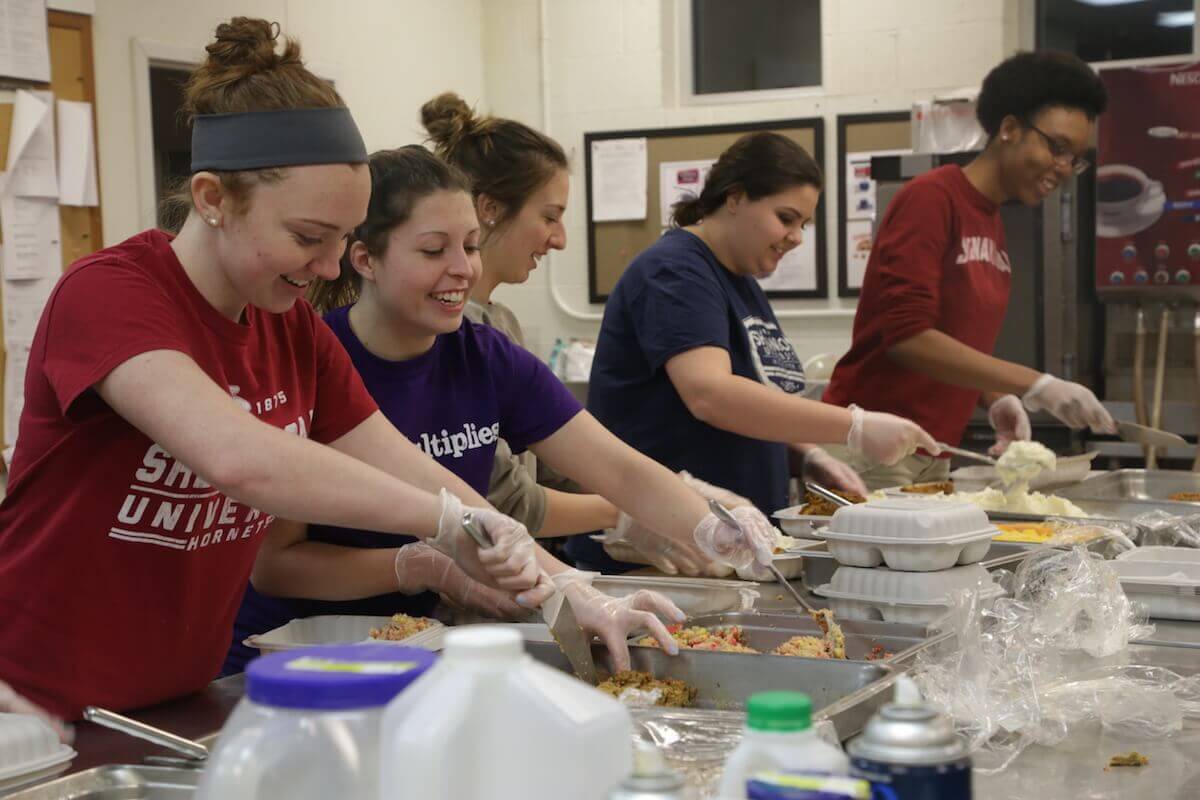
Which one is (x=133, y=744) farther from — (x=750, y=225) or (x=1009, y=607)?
(x=750, y=225)

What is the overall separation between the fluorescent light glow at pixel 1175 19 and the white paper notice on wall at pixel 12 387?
4643 millimetres

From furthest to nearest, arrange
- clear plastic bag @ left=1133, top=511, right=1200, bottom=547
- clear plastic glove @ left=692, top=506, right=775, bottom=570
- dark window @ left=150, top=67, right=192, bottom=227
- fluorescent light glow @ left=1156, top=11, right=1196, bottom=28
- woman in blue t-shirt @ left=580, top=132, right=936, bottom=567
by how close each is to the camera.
→ fluorescent light glow @ left=1156, top=11, right=1196, bottom=28 < dark window @ left=150, top=67, right=192, bottom=227 < woman in blue t-shirt @ left=580, top=132, right=936, bottom=567 < clear plastic bag @ left=1133, top=511, right=1200, bottom=547 < clear plastic glove @ left=692, top=506, right=775, bottom=570

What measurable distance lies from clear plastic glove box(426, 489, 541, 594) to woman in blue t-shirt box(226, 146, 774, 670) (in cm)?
21

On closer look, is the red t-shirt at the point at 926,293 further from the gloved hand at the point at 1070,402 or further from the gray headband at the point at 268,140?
the gray headband at the point at 268,140

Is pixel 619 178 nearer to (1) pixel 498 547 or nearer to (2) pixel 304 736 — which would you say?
(1) pixel 498 547

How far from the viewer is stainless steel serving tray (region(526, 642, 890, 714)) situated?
60.4 inches

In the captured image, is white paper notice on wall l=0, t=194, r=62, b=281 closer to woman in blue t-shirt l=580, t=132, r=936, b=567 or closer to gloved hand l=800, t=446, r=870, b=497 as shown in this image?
woman in blue t-shirt l=580, t=132, r=936, b=567

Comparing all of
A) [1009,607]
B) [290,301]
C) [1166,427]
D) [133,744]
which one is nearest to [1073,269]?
[1166,427]

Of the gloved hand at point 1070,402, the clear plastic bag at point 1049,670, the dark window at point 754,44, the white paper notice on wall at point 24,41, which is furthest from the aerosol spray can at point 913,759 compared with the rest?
the dark window at point 754,44

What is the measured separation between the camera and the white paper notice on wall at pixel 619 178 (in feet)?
19.8

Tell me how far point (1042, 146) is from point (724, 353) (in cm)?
129

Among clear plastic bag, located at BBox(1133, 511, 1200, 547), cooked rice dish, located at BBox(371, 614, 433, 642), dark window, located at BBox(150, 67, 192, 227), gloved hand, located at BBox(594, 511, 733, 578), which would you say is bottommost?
clear plastic bag, located at BBox(1133, 511, 1200, 547)

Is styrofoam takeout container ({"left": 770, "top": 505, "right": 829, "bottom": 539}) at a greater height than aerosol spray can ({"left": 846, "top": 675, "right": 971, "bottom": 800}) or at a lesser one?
lesser

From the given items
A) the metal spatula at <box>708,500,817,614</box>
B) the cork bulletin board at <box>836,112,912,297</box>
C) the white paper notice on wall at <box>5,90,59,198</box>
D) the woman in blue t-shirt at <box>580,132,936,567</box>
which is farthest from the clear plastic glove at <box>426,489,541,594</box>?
the cork bulletin board at <box>836,112,912,297</box>
